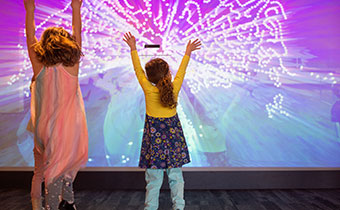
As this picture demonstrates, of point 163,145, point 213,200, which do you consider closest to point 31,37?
point 163,145

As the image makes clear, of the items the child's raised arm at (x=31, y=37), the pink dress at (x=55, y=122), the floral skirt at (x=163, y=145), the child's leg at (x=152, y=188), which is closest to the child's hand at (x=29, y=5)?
the child's raised arm at (x=31, y=37)

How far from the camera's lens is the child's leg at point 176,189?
7.30 ft

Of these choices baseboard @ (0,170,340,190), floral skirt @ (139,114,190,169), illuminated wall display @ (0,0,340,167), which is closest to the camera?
floral skirt @ (139,114,190,169)

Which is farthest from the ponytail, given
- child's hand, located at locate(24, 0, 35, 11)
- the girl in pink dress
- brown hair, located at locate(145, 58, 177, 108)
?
child's hand, located at locate(24, 0, 35, 11)

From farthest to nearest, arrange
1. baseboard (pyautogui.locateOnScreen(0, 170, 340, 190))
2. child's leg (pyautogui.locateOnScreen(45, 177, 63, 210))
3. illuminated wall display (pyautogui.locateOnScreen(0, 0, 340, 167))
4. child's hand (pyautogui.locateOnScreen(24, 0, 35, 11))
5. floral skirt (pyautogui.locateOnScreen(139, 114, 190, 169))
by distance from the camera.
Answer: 1. illuminated wall display (pyautogui.locateOnScreen(0, 0, 340, 167))
2. baseboard (pyautogui.locateOnScreen(0, 170, 340, 190))
3. floral skirt (pyautogui.locateOnScreen(139, 114, 190, 169))
4. child's hand (pyautogui.locateOnScreen(24, 0, 35, 11))
5. child's leg (pyautogui.locateOnScreen(45, 177, 63, 210))

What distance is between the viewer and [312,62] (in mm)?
3354

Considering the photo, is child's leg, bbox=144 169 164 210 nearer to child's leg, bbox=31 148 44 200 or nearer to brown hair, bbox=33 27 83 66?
child's leg, bbox=31 148 44 200

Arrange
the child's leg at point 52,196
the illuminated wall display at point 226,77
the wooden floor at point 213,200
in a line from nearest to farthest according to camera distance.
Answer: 1. the child's leg at point 52,196
2. the wooden floor at point 213,200
3. the illuminated wall display at point 226,77

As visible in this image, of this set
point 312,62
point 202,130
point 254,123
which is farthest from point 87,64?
point 312,62

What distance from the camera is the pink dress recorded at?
1866 millimetres

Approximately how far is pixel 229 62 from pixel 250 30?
0.36 metres

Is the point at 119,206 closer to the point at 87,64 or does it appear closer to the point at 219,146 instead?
the point at 219,146

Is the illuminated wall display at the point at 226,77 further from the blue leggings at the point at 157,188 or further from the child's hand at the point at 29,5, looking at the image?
the child's hand at the point at 29,5

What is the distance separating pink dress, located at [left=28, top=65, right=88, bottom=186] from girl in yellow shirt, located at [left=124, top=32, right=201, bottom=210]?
1.67 ft
